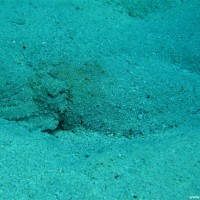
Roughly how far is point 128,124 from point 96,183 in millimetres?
792

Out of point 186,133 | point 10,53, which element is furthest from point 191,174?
point 10,53

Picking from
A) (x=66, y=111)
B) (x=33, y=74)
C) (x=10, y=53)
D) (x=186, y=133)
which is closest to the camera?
(x=186, y=133)

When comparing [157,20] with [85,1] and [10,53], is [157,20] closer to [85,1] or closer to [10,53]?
[85,1]

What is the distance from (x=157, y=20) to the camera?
3.60 m

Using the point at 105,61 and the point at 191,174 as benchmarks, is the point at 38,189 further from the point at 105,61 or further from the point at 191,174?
the point at 105,61

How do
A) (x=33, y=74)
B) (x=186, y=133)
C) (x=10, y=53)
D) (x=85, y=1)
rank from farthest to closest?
(x=85, y=1) < (x=10, y=53) < (x=33, y=74) < (x=186, y=133)

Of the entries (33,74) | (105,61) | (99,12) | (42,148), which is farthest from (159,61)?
(42,148)

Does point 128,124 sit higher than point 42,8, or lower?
lower

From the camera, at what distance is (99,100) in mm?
2514

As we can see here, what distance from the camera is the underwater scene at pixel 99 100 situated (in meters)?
1.82

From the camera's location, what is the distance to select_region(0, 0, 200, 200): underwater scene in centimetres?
182

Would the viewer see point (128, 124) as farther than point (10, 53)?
No

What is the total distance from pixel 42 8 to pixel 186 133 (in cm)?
267

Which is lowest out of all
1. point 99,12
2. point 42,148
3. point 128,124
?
point 42,148
